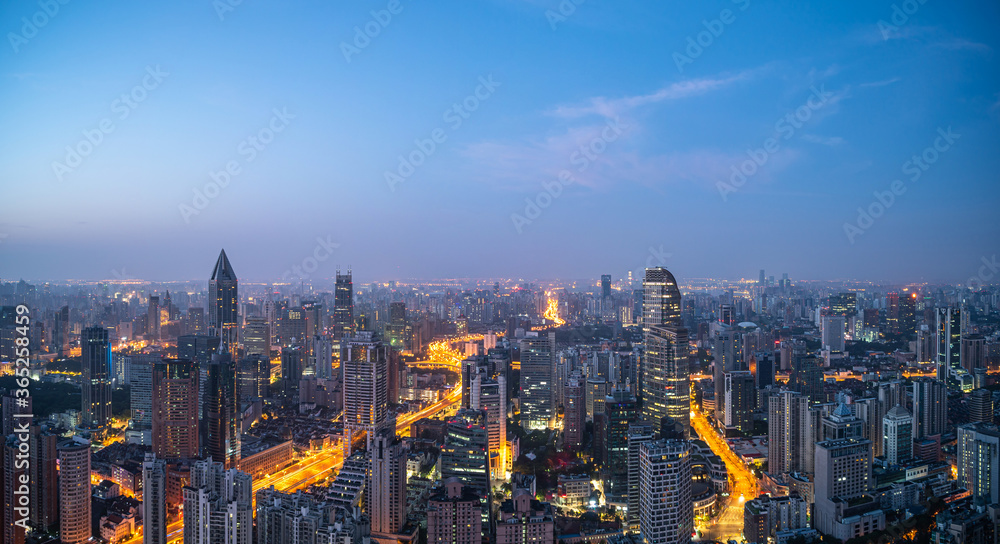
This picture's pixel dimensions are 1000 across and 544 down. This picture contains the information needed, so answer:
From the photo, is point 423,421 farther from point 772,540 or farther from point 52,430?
point 772,540

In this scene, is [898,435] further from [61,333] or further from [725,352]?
[61,333]

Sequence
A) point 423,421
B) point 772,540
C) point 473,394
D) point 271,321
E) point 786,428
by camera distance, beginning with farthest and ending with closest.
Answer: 1. point 271,321
2. point 423,421
3. point 473,394
4. point 786,428
5. point 772,540

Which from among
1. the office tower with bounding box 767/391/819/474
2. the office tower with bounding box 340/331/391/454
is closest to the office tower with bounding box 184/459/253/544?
the office tower with bounding box 340/331/391/454

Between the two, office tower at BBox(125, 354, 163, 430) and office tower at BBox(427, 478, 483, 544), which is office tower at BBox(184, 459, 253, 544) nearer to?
office tower at BBox(427, 478, 483, 544)

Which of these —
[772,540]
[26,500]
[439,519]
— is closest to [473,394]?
[439,519]

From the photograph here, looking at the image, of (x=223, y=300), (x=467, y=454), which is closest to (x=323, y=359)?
(x=223, y=300)

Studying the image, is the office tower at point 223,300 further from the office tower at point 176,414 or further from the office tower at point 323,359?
the office tower at point 176,414
